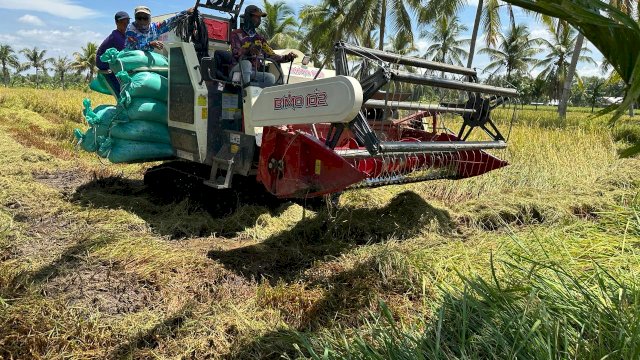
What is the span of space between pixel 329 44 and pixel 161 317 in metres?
21.3

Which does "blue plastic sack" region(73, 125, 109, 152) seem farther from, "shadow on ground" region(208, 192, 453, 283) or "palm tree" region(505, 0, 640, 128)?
"palm tree" region(505, 0, 640, 128)

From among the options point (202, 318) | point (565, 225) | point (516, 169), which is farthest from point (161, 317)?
point (516, 169)

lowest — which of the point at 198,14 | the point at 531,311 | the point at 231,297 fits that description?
the point at 231,297

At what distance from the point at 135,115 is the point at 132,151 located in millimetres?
398

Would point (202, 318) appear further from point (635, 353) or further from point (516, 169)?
point (516, 169)

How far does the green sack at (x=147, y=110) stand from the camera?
18.0ft

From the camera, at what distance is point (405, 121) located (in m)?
6.13

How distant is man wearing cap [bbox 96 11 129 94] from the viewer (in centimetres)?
632

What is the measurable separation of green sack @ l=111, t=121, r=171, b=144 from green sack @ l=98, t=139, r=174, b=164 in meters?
0.06

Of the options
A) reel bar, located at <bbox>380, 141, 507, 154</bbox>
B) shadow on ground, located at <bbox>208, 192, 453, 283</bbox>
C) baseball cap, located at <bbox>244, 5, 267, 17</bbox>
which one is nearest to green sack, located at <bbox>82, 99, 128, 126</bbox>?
baseball cap, located at <bbox>244, 5, 267, 17</bbox>

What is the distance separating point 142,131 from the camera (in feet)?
18.4

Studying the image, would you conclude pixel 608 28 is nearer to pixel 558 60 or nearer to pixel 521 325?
pixel 521 325

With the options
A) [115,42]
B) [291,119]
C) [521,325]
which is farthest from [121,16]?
[521,325]

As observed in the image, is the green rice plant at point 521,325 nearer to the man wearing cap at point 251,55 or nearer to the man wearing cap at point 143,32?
the man wearing cap at point 251,55
